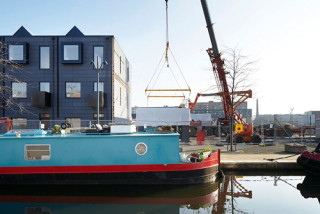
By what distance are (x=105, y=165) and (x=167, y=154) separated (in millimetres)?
2500

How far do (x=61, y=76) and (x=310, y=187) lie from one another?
72.8 feet

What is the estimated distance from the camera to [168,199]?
7.89 metres

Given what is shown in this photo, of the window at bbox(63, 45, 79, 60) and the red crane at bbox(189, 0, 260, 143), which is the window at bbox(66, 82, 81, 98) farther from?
the red crane at bbox(189, 0, 260, 143)

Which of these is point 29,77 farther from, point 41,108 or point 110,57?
point 110,57

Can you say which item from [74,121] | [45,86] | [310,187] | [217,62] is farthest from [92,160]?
[45,86]

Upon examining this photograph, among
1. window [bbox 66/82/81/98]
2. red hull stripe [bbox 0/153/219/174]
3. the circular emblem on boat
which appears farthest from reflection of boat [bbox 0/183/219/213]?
window [bbox 66/82/81/98]

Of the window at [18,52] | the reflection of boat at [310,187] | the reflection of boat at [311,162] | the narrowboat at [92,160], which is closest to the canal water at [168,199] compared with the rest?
the reflection of boat at [310,187]

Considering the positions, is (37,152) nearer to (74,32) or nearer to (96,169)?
(96,169)

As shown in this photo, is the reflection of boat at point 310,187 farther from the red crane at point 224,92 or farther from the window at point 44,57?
the window at point 44,57

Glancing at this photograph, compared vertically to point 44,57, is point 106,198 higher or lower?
lower

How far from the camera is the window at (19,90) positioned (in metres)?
22.7

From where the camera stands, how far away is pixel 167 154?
8.89 m

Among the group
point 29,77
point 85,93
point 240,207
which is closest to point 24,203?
point 240,207

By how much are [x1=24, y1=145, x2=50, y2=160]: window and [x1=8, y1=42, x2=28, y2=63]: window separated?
16.9 metres
